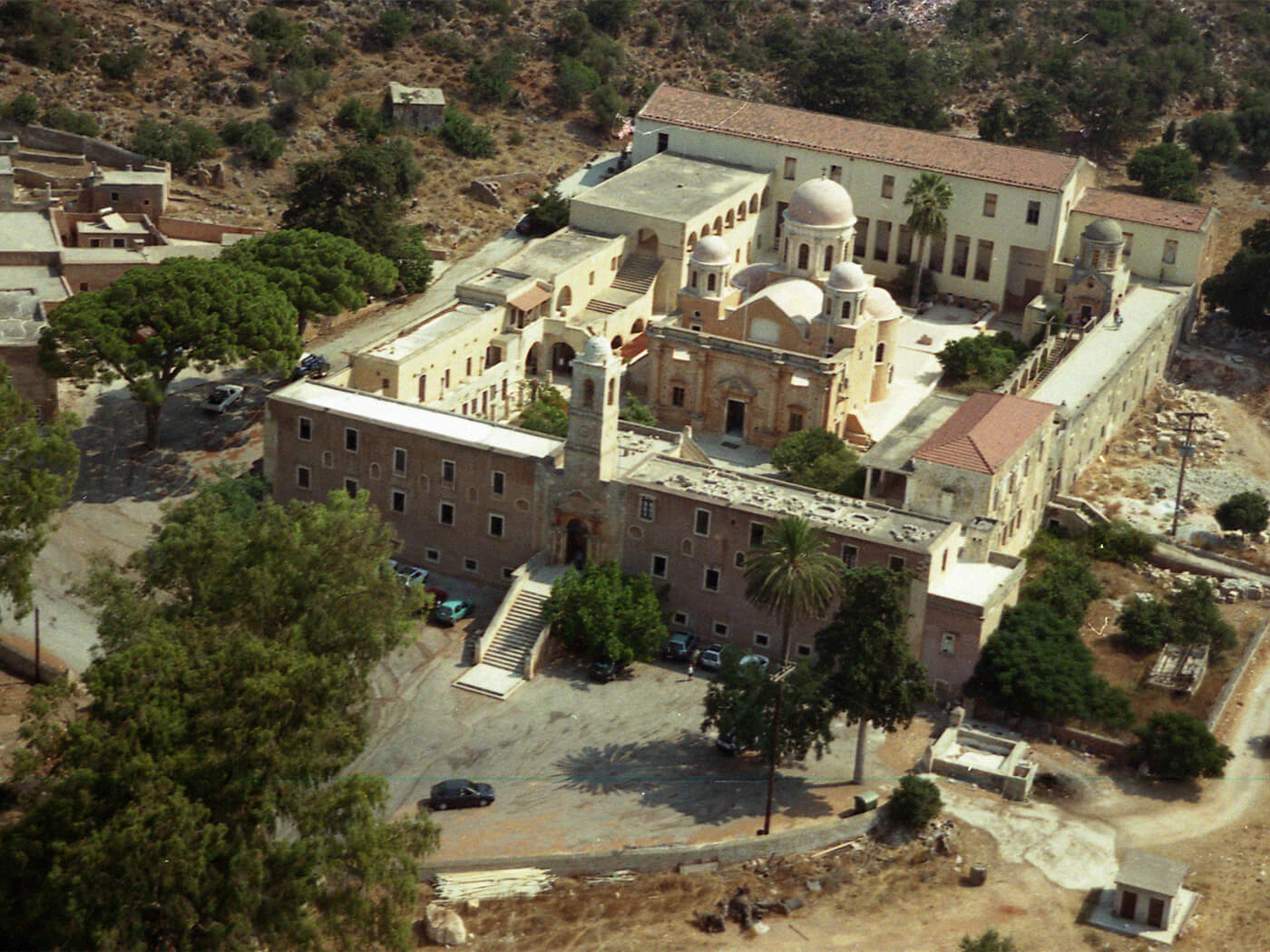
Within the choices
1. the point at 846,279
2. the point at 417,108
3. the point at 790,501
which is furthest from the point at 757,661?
the point at 417,108

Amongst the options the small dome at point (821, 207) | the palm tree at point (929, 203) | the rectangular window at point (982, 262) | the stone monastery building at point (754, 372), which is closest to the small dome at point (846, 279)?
the stone monastery building at point (754, 372)

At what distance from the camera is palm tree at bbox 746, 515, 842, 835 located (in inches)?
2724

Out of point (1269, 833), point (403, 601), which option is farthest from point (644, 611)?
point (1269, 833)

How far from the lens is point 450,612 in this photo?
79500mm

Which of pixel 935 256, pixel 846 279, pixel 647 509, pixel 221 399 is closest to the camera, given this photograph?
pixel 647 509

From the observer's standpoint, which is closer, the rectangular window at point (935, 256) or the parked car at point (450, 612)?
the parked car at point (450, 612)

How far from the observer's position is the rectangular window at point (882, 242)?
111875 millimetres

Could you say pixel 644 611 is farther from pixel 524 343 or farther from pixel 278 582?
pixel 524 343

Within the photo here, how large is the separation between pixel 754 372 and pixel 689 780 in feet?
90.2

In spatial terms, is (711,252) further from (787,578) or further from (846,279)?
(787,578)

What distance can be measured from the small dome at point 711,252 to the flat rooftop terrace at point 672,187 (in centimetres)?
651

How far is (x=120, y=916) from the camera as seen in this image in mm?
53812

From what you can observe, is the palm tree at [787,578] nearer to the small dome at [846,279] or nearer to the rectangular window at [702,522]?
the rectangular window at [702,522]

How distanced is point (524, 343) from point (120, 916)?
47.5 m
